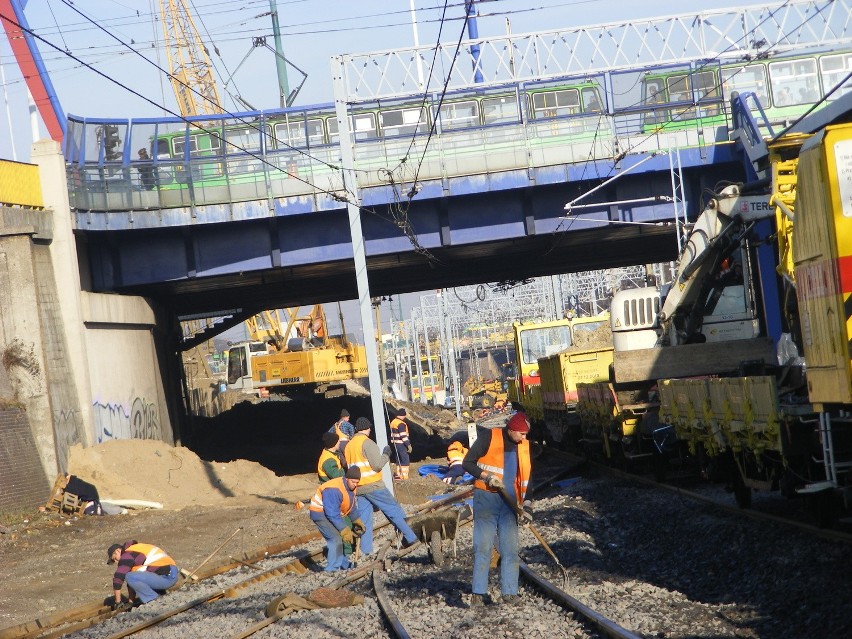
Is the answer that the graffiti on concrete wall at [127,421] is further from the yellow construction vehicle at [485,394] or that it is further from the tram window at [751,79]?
the yellow construction vehicle at [485,394]

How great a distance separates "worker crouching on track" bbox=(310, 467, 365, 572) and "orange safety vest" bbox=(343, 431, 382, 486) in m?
0.10

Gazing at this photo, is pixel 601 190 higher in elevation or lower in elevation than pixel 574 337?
higher

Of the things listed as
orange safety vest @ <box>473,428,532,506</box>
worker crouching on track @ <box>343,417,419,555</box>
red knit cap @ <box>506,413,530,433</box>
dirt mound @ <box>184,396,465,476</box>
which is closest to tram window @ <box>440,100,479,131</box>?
dirt mound @ <box>184,396,465,476</box>

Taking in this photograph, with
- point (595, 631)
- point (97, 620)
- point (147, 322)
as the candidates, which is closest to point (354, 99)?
point (147, 322)

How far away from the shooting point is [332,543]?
13172 millimetres

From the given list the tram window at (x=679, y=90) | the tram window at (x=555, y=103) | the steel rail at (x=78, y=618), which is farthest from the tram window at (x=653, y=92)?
the steel rail at (x=78, y=618)

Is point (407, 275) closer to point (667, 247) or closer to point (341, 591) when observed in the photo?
point (667, 247)

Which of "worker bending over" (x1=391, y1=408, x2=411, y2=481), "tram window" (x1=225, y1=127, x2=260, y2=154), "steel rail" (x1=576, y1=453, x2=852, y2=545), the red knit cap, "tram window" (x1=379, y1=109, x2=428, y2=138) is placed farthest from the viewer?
"tram window" (x1=379, y1=109, x2=428, y2=138)

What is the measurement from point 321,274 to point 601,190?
8929 mm

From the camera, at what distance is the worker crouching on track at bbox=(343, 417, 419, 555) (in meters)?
13.2

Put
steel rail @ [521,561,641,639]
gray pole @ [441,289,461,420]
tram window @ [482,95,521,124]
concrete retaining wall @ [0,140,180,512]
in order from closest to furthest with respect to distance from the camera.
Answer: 1. steel rail @ [521,561,641,639]
2. concrete retaining wall @ [0,140,180,512]
3. tram window @ [482,95,521,124]
4. gray pole @ [441,289,461,420]

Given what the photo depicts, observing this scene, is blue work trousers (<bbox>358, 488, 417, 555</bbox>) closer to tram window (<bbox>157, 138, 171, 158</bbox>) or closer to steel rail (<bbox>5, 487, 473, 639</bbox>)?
steel rail (<bbox>5, 487, 473, 639</bbox>)

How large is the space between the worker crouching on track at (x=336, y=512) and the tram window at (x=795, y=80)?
22.5 metres

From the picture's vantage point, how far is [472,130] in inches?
1054
